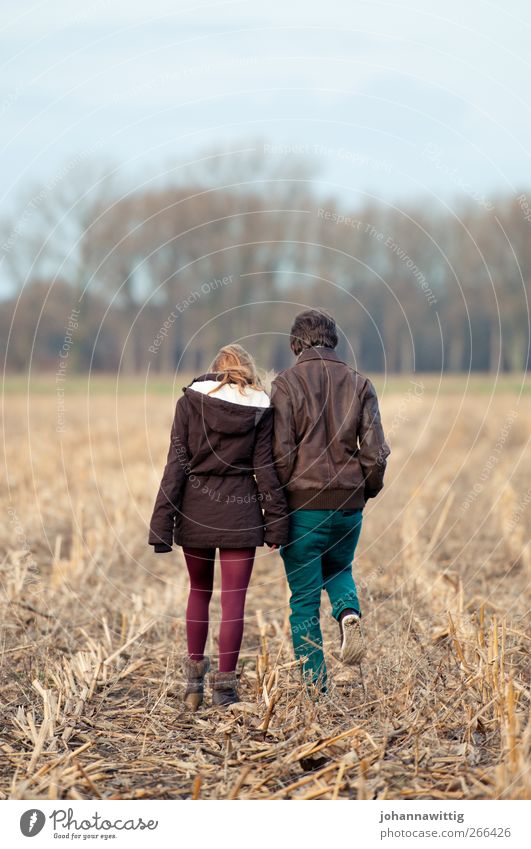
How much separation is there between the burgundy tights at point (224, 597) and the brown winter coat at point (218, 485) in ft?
0.51

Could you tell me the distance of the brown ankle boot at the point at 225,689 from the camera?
564 cm

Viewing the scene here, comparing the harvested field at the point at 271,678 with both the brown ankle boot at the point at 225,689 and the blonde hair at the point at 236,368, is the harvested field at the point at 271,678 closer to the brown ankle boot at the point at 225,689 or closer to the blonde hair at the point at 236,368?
the brown ankle boot at the point at 225,689

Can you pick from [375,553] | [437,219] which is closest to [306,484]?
[375,553]

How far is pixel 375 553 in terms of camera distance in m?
9.66

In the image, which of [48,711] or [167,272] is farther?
[167,272]

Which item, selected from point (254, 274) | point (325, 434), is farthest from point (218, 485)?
point (254, 274)

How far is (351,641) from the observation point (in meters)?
5.66

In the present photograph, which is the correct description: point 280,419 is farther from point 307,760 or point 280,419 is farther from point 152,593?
point 152,593

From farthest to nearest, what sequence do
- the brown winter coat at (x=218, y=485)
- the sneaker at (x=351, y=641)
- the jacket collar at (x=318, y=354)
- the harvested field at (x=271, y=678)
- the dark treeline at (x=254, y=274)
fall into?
1. the dark treeline at (x=254, y=274)
2. the jacket collar at (x=318, y=354)
3. the sneaker at (x=351, y=641)
4. the brown winter coat at (x=218, y=485)
5. the harvested field at (x=271, y=678)

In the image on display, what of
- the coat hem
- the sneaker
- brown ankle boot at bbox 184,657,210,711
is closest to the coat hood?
the coat hem

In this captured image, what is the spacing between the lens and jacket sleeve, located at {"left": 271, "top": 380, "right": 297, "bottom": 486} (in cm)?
566

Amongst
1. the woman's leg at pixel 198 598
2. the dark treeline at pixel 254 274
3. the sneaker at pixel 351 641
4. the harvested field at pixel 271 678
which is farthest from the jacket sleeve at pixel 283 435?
the dark treeline at pixel 254 274

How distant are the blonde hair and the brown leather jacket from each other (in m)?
0.17

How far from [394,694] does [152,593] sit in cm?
344
